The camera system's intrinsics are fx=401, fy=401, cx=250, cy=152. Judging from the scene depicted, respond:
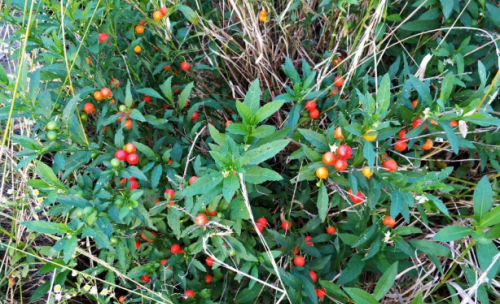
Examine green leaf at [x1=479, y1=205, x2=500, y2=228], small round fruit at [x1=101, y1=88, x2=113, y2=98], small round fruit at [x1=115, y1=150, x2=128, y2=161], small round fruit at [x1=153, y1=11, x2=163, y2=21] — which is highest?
small round fruit at [x1=153, y1=11, x2=163, y2=21]

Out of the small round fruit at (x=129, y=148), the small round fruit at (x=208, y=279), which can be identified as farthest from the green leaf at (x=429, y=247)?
the small round fruit at (x=129, y=148)

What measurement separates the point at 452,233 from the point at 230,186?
84 centimetres

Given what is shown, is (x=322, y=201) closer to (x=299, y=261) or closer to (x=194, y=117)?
(x=299, y=261)

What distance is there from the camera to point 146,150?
5.48 feet

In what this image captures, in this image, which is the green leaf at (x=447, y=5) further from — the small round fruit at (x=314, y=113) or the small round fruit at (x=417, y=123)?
the small round fruit at (x=314, y=113)

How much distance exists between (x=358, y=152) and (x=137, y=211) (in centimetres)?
93

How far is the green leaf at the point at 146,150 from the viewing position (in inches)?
65.1

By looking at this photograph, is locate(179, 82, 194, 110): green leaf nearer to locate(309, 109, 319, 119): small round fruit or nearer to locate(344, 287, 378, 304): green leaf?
locate(309, 109, 319, 119): small round fruit

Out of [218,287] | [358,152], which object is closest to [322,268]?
[218,287]

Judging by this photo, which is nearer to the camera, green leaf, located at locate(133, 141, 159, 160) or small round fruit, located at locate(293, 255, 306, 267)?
green leaf, located at locate(133, 141, 159, 160)

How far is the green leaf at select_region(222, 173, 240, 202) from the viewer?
51.6 inches

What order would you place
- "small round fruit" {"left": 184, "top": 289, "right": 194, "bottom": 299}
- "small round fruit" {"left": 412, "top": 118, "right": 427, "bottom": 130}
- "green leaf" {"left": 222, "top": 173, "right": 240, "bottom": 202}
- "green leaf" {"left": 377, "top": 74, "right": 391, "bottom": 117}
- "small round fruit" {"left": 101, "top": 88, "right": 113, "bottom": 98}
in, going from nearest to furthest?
"green leaf" {"left": 222, "top": 173, "right": 240, "bottom": 202} < "green leaf" {"left": 377, "top": 74, "right": 391, "bottom": 117} < "small round fruit" {"left": 412, "top": 118, "right": 427, "bottom": 130} < "small round fruit" {"left": 101, "top": 88, "right": 113, "bottom": 98} < "small round fruit" {"left": 184, "top": 289, "right": 194, "bottom": 299}

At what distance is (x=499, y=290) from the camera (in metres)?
2.15

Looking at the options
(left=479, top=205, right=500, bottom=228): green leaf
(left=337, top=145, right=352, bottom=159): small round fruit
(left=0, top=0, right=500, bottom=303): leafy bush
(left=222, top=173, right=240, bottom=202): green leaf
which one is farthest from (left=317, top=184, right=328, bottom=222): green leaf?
(left=479, top=205, right=500, bottom=228): green leaf
